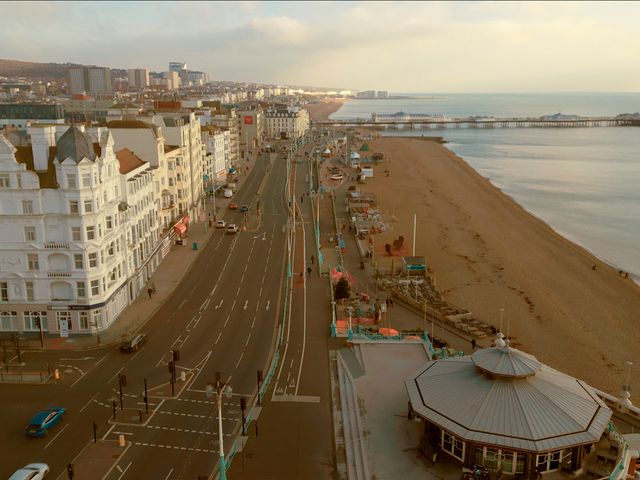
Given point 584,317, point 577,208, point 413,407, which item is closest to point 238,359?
point 413,407

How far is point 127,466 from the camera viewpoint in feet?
93.4

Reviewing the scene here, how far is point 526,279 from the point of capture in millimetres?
63094

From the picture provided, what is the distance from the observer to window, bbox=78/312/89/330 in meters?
44.1

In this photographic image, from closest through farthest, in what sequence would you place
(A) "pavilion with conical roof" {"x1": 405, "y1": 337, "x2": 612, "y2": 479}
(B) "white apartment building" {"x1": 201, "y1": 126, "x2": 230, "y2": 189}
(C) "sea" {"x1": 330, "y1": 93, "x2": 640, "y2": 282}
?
(A) "pavilion with conical roof" {"x1": 405, "y1": 337, "x2": 612, "y2": 479} → (C) "sea" {"x1": 330, "y1": 93, "x2": 640, "y2": 282} → (B) "white apartment building" {"x1": 201, "y1": 126, "x2": 230, "y2": 189}

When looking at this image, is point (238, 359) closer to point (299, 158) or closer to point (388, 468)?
point (388, 468)

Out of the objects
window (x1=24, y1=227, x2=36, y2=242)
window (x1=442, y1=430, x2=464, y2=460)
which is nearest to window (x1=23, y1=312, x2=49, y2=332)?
window (x1=24, y1=227, x2=36, y2=242)

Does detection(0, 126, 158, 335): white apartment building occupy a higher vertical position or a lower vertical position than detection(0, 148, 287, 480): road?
higher

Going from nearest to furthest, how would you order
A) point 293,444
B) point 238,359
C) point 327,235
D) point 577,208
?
point 293,444 → point 238,359 → point 327,235 → point 577,208

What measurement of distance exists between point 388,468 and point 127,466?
11983mm

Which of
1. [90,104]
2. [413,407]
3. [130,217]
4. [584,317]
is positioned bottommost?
[584,317]

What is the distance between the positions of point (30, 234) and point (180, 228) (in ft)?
90.7

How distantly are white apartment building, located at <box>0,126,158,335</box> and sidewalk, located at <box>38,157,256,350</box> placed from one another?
108cm

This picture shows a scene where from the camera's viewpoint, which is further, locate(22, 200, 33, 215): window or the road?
locate(22, 200, 33, 215): window

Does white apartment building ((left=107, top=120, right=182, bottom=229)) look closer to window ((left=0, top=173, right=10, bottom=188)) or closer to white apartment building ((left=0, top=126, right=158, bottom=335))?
white apartment building ((left=0, top=126, right=158, bottom=335))
